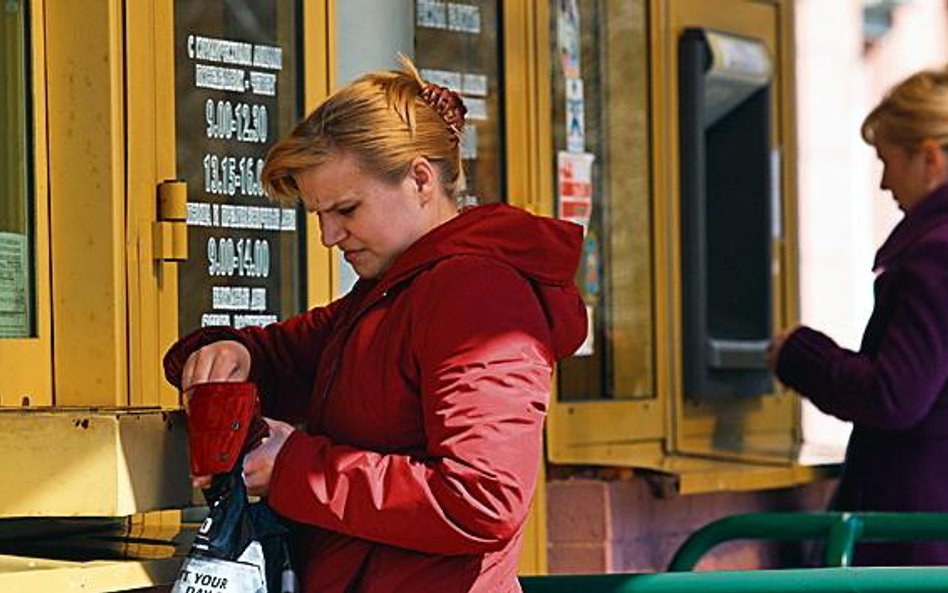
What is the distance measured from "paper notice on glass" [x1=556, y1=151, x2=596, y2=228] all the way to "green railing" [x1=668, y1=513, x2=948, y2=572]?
0.86 meters

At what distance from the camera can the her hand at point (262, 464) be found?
2855 mm

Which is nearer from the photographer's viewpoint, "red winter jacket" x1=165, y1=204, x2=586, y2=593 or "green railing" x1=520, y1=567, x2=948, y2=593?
"red winter jacket" x1=165, y1=204, x2=586, y2=593

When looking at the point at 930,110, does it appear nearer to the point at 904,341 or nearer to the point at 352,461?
the point at 904,341

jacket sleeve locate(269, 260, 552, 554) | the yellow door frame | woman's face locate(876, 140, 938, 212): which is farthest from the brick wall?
jacket sleeve locate(269, 260, 552, 554)

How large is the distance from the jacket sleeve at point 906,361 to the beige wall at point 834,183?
3325mm

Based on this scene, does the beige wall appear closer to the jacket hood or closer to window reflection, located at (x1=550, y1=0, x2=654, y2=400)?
window reflection, located at (x1=550, y1=0, x2=654, y2=400)

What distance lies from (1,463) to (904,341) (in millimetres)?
2043

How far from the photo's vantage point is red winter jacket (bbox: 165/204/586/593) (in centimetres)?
274

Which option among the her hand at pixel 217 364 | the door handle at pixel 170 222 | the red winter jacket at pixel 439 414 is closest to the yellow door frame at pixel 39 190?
the door handle at pixel 170 222

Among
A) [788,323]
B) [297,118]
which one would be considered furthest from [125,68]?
[788,323]

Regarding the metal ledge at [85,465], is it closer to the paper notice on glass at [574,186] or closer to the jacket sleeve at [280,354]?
the jacket sleeve at [280,354]

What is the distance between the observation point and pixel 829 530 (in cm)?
441

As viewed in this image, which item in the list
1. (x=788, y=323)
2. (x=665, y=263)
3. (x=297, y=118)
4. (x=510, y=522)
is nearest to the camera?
(x=510, y=522)

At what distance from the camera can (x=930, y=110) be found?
4703 millimetres
